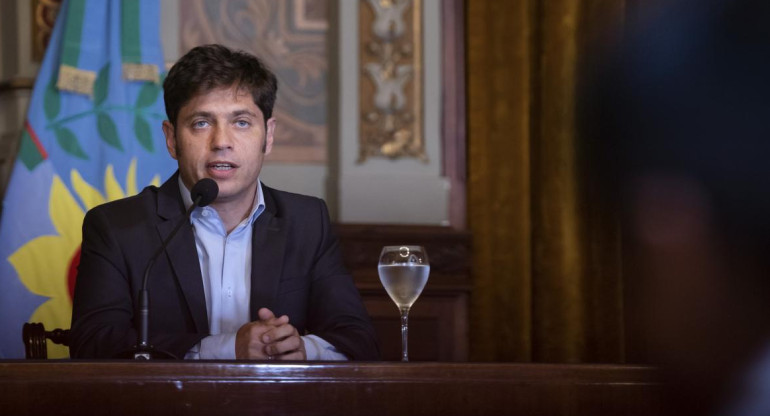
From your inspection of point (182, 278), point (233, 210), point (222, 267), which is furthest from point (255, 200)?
point (182, 278)

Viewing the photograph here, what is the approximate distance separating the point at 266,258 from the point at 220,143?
246 millimetres

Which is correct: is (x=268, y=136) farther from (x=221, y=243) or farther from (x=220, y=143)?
(x=221, y=243)

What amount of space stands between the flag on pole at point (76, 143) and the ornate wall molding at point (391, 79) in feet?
2.11

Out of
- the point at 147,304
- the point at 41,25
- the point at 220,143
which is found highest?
the point at 41,25

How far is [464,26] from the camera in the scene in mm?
3283

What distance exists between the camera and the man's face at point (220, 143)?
1.94m

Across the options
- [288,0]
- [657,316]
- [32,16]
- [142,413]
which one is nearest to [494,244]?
[288,0]

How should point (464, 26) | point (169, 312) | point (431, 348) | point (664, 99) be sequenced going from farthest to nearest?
point (464, 26)
point (431, 348)
point (169, 312)
point (664, 99)

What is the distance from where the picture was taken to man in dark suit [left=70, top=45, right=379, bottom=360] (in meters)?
1.83

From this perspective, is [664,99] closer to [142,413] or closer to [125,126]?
[142,413]

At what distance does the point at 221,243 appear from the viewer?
1.95 metres

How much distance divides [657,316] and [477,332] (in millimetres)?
2566

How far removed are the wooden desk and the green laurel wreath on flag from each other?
2027 millimetres

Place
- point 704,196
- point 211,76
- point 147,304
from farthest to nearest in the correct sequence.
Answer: point 211,76 < point 147,304 < point 704,196
